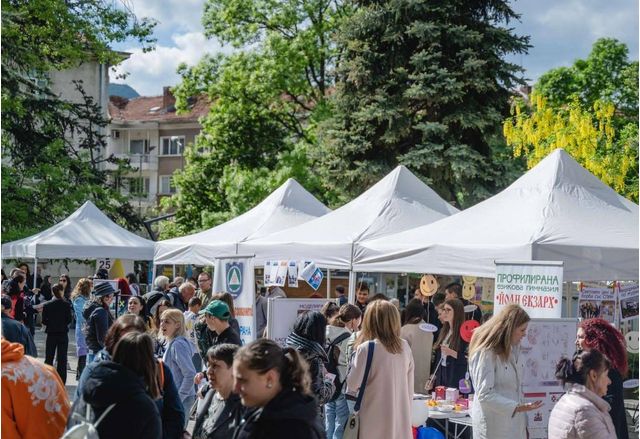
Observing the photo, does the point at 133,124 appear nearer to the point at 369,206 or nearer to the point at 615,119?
the point at 615,119

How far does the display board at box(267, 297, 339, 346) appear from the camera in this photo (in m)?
10.9

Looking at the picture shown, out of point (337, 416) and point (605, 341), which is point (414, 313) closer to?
point (337, 416)

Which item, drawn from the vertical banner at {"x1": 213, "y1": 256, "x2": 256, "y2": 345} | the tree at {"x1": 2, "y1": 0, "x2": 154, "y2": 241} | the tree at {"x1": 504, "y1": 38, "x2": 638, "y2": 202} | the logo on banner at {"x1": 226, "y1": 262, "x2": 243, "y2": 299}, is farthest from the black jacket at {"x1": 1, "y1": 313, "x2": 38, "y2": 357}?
the tree at {"x1": 504, "y1": 38, "x2": 638, "y2": 202}

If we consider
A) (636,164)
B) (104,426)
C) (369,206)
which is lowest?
(104,426)

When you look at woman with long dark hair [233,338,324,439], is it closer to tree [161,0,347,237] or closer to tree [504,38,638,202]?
tree [504,38,638,202]

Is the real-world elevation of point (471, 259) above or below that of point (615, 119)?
below

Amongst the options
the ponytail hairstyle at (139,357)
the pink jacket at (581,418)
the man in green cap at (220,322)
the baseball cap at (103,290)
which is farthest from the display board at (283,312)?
the ponytail hairstyle at (139,357)

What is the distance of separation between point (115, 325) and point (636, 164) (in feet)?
78.2

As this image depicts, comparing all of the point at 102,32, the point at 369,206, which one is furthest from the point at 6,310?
the point at 102,32

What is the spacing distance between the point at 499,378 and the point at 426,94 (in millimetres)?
22531

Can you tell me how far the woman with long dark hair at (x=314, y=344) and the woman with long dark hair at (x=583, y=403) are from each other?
2.35 metres

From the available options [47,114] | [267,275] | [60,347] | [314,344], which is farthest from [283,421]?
[47,114]

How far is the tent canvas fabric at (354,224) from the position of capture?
14641 millimetres

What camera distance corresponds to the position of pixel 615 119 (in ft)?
130
